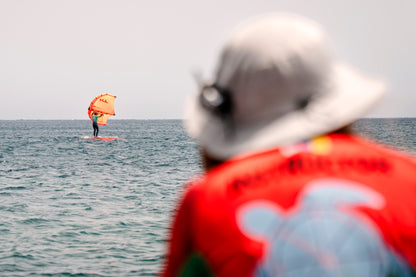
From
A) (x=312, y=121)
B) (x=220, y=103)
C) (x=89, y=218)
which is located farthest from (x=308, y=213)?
(x=89, y=218)

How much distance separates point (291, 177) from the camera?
127 cm

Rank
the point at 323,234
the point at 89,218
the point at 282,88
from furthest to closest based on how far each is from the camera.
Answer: the point at 89,218
the point at 282,88
the point at 323,234

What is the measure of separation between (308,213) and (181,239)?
301mm

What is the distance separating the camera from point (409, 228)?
1.25 meters

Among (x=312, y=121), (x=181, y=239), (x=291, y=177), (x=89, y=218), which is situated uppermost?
(x=312, y=121)

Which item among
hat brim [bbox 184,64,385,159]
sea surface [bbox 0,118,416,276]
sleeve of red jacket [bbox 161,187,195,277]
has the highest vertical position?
hat brim [bbox 184,64,385,159]

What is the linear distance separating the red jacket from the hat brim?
3cm

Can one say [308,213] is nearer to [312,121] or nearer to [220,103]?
[312,121]

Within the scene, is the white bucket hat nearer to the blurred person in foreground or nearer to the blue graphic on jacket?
the blurred person in foreground

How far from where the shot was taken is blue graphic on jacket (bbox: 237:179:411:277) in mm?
1195

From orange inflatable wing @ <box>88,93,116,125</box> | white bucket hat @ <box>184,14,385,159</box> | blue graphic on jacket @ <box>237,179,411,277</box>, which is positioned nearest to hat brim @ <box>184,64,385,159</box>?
white bucket hat @ <box>184,14,385,159</box>

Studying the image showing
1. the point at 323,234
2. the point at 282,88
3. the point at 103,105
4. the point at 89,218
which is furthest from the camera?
the point at 103,105

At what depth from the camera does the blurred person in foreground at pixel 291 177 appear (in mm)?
1216

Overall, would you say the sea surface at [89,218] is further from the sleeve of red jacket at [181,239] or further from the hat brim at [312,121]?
the sleeve of red jacket at [181,239]
